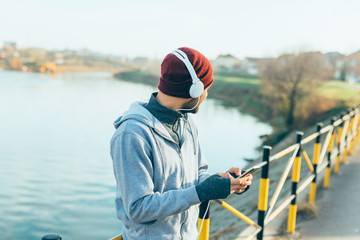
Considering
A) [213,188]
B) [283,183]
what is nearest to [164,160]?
[213,188]

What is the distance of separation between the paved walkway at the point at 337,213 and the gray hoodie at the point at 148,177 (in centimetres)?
292

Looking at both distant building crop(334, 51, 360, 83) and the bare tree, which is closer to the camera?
the bare tree

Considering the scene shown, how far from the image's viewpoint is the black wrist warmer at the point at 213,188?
1.50m

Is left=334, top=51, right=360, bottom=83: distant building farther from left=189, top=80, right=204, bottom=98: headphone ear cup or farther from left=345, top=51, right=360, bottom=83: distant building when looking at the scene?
left=189, top=80, right=204, bottom=98: headphone ear cup

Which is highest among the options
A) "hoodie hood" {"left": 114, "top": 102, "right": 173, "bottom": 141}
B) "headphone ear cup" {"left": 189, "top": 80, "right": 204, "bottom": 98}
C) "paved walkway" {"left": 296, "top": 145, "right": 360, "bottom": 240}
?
"headphone ear cup" {"left": 189, "top": 80, "right": 204, "bottom": 98}

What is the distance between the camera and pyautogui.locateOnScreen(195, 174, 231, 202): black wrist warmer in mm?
1499

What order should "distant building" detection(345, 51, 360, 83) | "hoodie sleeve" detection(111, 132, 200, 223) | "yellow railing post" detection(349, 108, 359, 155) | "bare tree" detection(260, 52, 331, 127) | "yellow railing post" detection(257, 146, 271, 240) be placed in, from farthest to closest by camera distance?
"distant building" detection(345, 51, 360, 83), "bare tree" detection(260, 52, 331, 127), "yellow railing post" detection(349, 108, 359, 155), "yellow railing post" detection(257, 146, 271, 240), "hoodie sleeve" detection(111, 132, 200, 223)

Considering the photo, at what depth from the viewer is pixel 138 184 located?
1.42 meters

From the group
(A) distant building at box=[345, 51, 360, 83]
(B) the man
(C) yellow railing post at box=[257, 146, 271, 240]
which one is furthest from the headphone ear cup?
(A) distant building at box=[345, 51, 360, 83]

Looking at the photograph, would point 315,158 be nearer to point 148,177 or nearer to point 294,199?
point 294,199

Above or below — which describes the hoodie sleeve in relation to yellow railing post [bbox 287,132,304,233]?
above

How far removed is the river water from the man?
10769 mm

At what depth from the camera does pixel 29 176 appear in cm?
1684

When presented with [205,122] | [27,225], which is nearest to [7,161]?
[27,225]
